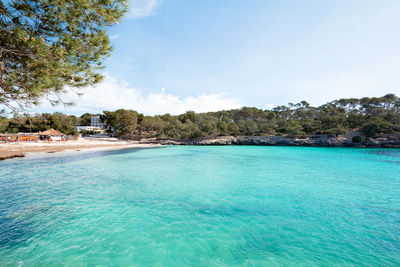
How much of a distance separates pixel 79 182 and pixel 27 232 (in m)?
4.81

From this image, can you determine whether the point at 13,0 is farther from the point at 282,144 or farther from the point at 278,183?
the point at 282,144

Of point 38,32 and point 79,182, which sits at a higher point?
point 38,32

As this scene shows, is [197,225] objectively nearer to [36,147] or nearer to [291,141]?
[36,147]

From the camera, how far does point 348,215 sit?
16.8 feet

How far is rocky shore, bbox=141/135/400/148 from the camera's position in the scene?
99.8 ft

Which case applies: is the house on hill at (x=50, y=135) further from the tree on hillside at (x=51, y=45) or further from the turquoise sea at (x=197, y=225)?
the tree on hillside at (x=51, y=45)

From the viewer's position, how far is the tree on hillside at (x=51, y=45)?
9.73ft

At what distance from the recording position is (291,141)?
34781mm

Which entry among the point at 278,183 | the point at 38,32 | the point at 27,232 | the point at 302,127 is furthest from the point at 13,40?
the point at 302,127

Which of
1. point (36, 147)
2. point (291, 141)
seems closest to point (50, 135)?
point (36, 147)

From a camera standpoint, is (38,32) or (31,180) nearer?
(38,32)

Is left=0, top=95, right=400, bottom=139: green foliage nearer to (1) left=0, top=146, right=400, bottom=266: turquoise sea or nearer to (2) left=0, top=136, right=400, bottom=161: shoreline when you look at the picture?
(2) left=0, top=136, right=400, bottom=161: shoreline

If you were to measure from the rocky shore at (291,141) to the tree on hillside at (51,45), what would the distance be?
35.3 metres

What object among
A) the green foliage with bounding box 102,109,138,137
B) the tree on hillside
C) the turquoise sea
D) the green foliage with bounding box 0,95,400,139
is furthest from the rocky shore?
the tree on hillside
